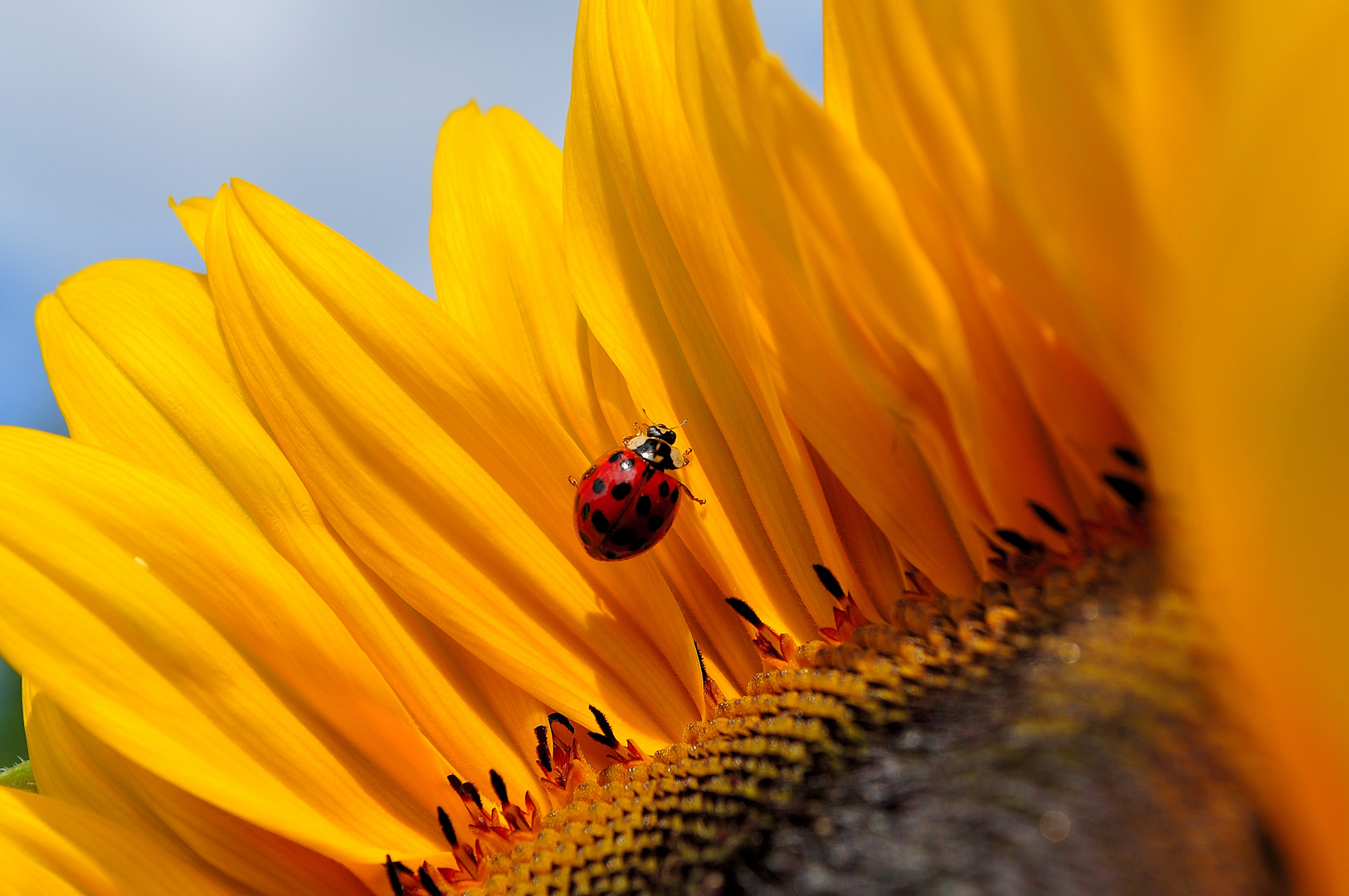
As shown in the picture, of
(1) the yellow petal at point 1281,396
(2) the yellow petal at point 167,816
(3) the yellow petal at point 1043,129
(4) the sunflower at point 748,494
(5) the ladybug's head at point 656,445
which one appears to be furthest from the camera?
(5) the ladybug's head at point 656,445

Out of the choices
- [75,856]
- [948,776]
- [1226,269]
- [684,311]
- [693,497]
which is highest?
[684,311]

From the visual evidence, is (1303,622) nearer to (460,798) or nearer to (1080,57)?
(1080,57)

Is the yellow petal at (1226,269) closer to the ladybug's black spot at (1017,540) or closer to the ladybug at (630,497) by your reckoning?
the ladybug's black spot at (1017,540)

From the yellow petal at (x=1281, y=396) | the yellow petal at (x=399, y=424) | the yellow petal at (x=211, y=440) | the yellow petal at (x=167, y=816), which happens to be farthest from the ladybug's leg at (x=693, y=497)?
the yellow petal at (x=1281, y=396)

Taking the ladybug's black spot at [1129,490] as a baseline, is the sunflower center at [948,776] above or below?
below

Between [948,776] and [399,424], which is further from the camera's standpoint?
[399,424]

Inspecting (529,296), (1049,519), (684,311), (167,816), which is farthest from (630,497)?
(167,816)

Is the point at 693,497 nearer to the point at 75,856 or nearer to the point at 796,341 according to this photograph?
the point at 796,341
